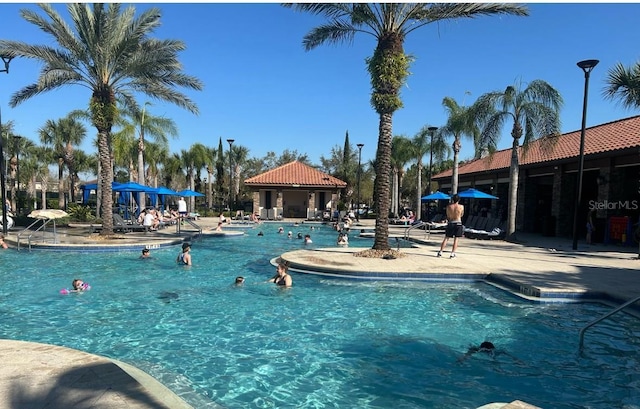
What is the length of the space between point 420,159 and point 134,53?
24064mm

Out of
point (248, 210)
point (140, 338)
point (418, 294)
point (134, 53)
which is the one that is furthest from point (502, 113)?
point (248, 210)

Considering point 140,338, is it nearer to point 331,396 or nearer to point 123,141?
point 331,396

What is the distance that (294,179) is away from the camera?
3672cm

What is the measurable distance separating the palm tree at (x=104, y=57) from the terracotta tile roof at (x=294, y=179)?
18.2m

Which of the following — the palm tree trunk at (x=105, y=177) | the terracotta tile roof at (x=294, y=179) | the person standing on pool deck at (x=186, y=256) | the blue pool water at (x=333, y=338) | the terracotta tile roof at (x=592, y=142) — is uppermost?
the terracotta tile roof at (x=592, y=142)

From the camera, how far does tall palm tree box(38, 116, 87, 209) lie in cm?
3753

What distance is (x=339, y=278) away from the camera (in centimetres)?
1000

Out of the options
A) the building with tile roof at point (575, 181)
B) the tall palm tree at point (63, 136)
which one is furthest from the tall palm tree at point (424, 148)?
the tall palm tree at point (63, 136)

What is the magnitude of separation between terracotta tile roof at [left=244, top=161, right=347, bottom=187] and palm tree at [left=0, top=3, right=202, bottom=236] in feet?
59.8

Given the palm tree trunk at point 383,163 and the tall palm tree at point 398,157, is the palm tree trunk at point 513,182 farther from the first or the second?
the tall palm tree at point 398,157

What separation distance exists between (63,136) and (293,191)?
22.5 m

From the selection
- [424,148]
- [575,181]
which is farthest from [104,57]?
[424,148]

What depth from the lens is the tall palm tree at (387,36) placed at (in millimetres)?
11391

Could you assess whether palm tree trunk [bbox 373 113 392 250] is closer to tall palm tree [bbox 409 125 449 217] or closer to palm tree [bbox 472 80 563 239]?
palm tree [bbox 472 80 563 239]
